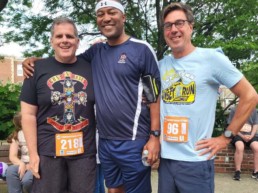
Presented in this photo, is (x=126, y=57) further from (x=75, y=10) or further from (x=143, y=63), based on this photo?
(x=75, y=10)

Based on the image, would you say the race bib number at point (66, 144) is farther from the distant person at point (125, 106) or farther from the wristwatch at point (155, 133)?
the wristwatch at point (155, 133)

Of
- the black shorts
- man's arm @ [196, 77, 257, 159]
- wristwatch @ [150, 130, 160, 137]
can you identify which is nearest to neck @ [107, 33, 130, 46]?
wristwatch @ [150, 130, 160, 137]

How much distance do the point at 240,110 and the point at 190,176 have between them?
62cm

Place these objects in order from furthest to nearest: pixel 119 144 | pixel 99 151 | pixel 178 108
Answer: pixel 99 151 < pixel 119 144 < pixel 178 108

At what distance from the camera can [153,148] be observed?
104 inches

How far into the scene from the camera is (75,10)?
839cm

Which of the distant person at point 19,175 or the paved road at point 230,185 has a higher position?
the distant person at point 19,175

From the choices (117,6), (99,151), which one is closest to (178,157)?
(99,151)

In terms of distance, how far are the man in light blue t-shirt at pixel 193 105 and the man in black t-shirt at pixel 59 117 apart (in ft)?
2.29

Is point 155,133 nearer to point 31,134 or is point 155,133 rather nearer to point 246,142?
point 31,134

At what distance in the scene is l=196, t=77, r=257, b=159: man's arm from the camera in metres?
2.43

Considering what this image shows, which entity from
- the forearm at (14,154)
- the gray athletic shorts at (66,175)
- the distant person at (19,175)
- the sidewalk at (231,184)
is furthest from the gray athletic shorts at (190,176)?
the sidewalk at (231,184)

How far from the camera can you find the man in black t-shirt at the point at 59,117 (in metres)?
2.72

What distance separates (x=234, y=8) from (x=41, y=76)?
17.9ft
